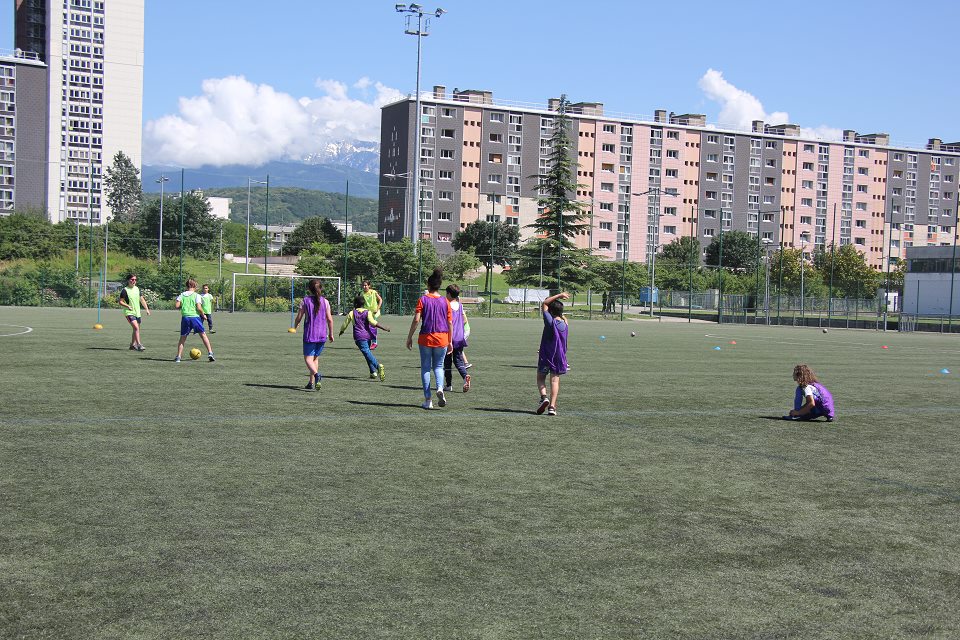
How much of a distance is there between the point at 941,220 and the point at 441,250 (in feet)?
283

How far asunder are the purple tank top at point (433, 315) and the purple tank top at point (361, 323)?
506 cm

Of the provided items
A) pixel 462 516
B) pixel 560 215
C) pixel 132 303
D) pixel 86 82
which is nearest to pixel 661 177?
pixel 560 215

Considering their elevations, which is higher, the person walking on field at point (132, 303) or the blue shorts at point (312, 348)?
the person walking on field at point (132, 303)

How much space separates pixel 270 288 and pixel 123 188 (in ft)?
312

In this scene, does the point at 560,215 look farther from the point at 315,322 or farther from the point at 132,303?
the point at 315,322

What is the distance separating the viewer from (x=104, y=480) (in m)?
8.52

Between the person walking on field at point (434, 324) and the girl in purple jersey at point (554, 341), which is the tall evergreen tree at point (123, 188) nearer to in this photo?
the person walking on field at point (434, 324)

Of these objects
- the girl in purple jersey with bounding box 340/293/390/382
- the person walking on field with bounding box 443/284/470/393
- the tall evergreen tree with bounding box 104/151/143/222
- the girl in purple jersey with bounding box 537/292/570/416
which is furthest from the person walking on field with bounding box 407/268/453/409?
the tall evergreen tree with bounding box 104/151/143/222

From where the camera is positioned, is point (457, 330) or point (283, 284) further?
point (283, 284)

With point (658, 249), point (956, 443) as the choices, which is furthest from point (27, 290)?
point (658, 249)

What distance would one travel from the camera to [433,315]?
533 inches

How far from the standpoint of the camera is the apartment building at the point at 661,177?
126 meters

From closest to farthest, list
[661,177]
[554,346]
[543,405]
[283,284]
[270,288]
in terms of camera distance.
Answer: [554,346], [543,405], [270,288], [283,284], [661,177]

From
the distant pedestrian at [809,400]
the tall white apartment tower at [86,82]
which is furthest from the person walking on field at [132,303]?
the tall white apartment tower at [86,82]
